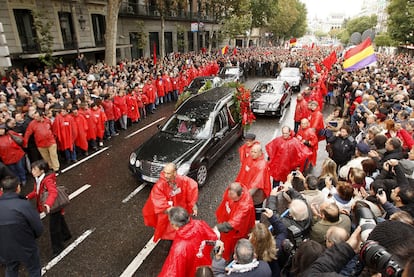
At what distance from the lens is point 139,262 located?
4672 mm

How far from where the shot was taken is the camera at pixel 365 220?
2.58 metres

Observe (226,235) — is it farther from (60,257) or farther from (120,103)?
(120,103)

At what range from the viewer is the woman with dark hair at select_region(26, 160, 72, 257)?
427 cm

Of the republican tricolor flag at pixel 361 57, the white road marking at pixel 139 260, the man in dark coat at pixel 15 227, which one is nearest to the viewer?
the man in dark coat at pixel 15 227

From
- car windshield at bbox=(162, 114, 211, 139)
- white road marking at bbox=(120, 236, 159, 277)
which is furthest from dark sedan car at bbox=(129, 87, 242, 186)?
white road marking at bbox=(120, 236, 159, 277)

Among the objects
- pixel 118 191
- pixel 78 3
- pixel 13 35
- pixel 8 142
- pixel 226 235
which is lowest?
pixel 118 191

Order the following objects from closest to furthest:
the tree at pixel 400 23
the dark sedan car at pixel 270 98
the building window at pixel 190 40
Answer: the dark sedan car at pixel 270 98 < the tree at pixel 400 23 < the building window at pixel 190 40

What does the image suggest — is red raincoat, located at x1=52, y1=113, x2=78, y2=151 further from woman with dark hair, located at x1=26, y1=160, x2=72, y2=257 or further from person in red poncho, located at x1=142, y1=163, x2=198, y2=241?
person in red poncho, located at x1=142, y1=163, x2=198, y2=241

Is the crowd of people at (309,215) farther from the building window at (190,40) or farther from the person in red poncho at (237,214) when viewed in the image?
the building window at (190,40)

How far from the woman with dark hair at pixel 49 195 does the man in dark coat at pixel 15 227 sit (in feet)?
2.12

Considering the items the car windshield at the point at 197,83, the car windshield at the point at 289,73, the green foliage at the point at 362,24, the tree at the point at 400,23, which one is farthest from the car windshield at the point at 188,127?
the green foliage at the point at 362,24

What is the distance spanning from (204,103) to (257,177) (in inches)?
161

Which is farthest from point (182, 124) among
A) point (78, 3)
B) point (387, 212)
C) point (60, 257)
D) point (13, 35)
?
point (78, 3)

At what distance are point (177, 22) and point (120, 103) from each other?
1063 inches
